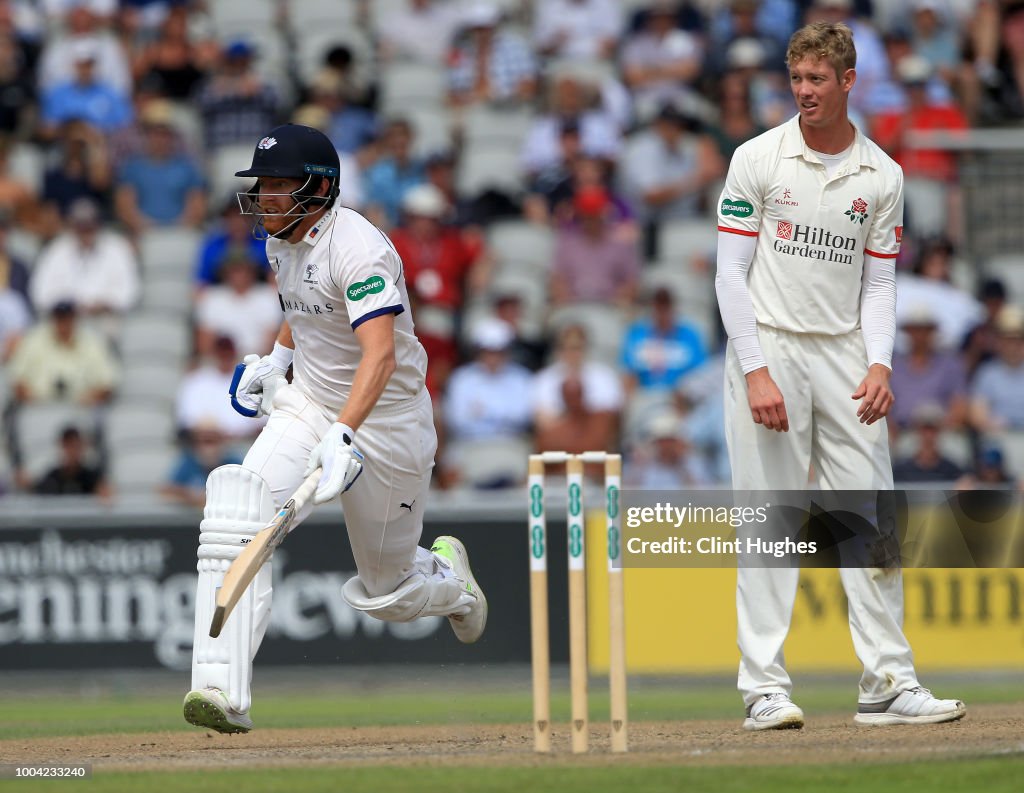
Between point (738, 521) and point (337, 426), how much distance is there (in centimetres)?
158

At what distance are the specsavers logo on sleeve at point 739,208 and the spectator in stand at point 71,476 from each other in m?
6.60

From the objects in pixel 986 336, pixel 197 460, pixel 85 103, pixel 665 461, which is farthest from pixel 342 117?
pixel 986 336

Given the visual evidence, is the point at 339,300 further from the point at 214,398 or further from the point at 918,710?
the point at 214,398

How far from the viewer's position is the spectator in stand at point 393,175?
14.0 meters

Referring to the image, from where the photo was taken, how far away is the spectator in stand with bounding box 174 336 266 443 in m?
12.4

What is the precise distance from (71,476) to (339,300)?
6.04 meters

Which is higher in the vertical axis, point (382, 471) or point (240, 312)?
point (240, 312)

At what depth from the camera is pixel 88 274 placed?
13594 mm

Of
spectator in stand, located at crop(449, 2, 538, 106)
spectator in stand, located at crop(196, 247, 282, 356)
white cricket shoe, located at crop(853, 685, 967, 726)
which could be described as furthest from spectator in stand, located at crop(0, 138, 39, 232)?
white cricket shoe, located at crop(853, 685, 967, 726)

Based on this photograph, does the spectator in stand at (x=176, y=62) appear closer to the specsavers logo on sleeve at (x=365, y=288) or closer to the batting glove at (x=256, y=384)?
the batting glove at (x=256, y=384)

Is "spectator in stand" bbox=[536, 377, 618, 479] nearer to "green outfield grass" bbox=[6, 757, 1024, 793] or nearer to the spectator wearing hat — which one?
the spectator wearing hat

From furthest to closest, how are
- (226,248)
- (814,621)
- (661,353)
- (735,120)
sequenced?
(735,120)
(226,248)
(661,353)
(814,621)

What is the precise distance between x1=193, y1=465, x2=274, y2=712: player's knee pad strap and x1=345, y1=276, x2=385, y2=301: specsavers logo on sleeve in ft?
2.46

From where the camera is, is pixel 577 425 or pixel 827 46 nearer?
pixel 827 46
